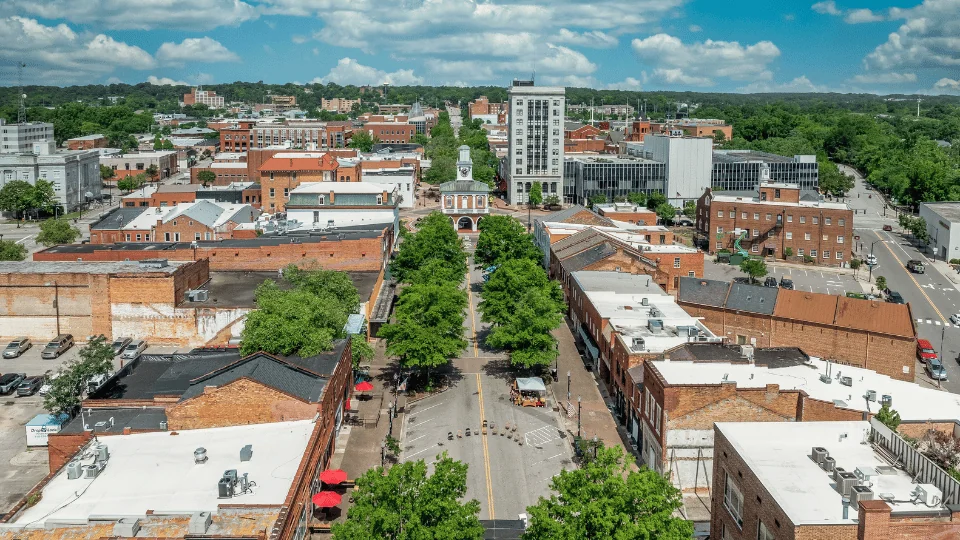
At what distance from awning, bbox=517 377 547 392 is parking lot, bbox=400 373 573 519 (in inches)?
55.2

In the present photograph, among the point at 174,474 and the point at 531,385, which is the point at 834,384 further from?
the point at 174,474

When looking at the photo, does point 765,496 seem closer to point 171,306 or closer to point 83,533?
point 83,533

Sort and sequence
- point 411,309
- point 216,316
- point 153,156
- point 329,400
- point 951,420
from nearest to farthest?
1. point 951,420
2. point 329,400
3. point 411,309
4. point 216,316
5. point 153,156

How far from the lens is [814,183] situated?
479 ft

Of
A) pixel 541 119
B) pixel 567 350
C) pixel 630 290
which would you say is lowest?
pixel 567 350

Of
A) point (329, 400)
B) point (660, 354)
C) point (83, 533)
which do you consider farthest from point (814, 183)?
point (83, 533)

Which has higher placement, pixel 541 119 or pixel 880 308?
pixel 541 119

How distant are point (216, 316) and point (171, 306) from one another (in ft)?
12.1

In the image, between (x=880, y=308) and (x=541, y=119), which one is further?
(x=541, y=119)

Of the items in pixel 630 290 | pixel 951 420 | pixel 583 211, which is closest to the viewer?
pixel 951 420

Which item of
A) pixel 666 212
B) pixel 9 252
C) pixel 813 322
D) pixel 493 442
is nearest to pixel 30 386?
pixel 493 442

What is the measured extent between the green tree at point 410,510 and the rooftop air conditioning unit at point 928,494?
1482 cm

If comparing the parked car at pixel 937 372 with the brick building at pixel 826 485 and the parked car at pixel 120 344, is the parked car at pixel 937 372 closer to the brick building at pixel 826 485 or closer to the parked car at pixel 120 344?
the brick building at pixel 826 485

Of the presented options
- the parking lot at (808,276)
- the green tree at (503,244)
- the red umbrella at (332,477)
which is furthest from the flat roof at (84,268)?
the parking lot at (808,276)
